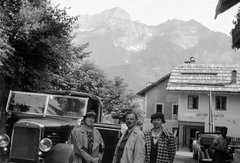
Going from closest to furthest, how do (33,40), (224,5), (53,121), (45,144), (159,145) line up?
1. (159,145)
2. (45,144)
3. (53,121)
4. (224,5)
5. (33,40)

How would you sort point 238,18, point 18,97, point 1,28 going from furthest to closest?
point 1,28 → point 238,18 → point 18,97

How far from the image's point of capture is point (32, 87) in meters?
16.9

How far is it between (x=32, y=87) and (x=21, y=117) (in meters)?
8.96

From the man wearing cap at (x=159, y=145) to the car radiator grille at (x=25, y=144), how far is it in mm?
2896

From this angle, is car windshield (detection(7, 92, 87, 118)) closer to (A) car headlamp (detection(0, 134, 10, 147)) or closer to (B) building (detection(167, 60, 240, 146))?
(A) car headlamp (detection(0, 134, 10, 147))

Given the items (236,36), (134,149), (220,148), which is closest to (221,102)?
(236,36)

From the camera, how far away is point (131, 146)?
4820mm

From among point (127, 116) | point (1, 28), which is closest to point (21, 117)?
point (127, 116)

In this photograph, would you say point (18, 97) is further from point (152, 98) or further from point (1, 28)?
point (152, 98)

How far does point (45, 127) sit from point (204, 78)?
90.8ft

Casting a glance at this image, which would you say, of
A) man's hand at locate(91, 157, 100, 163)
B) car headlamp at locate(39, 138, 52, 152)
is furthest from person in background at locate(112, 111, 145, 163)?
car headlamp at locate(39, 138, 52, 152)

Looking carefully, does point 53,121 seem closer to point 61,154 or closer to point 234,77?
point 61,154

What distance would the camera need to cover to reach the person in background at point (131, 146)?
4758mm

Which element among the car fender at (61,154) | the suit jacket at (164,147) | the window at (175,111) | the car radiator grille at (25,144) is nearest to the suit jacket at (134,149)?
the suit jacket at (164,147)
